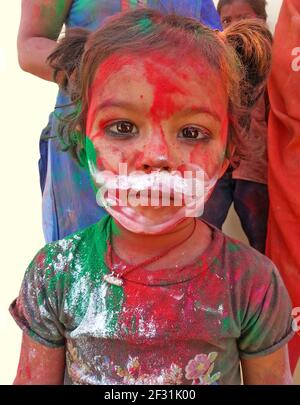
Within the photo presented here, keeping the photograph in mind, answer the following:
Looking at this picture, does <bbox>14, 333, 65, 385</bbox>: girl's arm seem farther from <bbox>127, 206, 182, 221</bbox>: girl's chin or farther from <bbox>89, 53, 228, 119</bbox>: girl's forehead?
<bbox>89, 53, 228, 119</bbox>: girl's forehead

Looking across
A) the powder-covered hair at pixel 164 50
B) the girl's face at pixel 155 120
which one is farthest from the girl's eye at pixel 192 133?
the powder-covered hair at pixel 164 50

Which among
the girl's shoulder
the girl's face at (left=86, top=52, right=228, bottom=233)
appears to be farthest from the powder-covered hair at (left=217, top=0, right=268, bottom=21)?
the girl's shoulder

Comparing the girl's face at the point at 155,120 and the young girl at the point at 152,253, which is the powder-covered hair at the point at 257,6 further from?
the girl's face at the point at 155,120

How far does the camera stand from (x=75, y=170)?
47.0 inches

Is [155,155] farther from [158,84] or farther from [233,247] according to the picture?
[233,247]

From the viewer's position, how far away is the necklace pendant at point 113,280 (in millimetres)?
962

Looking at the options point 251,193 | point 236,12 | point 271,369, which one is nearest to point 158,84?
point 271,369

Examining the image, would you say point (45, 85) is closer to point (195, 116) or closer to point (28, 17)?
point (28, 17)

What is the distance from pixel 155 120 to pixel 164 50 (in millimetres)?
120

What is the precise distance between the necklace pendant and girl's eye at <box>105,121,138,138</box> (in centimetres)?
26

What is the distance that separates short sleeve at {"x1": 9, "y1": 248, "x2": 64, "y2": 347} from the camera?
0.99 m

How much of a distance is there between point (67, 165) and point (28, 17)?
0.34m

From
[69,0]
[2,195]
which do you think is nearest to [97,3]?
[69,0]
